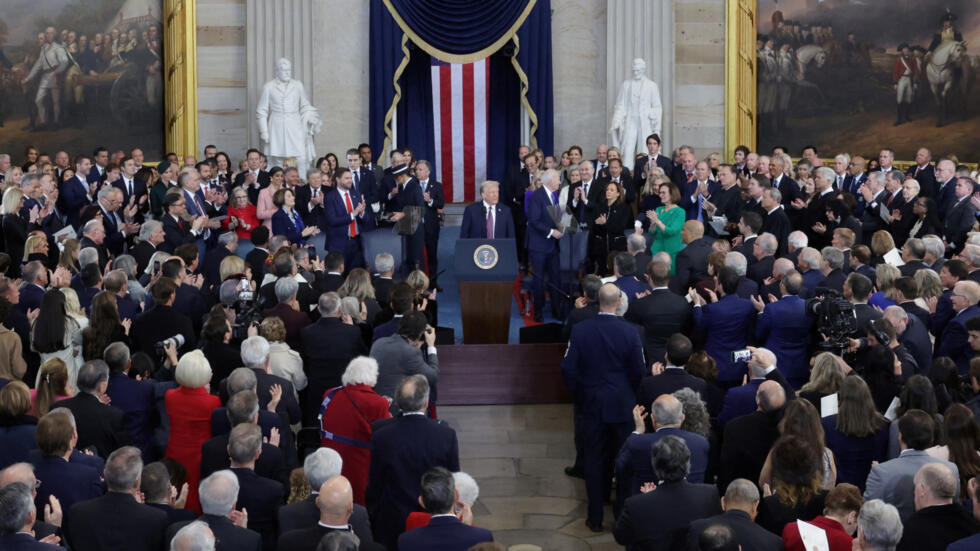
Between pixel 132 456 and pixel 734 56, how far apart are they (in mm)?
15127

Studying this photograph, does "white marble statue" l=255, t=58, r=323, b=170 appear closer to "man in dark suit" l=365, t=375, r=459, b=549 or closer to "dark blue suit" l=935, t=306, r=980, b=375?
"dark blue suit" l=935, t=306, r=980, b=375

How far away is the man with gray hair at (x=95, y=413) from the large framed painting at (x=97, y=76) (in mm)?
12381

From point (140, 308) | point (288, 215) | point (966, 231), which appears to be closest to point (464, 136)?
point (288, 215)

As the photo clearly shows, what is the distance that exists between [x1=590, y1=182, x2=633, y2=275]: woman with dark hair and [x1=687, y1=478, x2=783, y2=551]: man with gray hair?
861 cm

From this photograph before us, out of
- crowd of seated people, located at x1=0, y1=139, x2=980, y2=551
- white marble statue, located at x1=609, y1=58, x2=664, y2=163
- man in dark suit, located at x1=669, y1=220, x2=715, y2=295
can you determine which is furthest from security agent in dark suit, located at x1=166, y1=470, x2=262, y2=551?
white marble statue, located at x1=609, y1=58, x2=664, y2=163

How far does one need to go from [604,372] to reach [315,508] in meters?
3.13

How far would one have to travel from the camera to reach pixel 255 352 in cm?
764

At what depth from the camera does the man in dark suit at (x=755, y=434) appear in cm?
697

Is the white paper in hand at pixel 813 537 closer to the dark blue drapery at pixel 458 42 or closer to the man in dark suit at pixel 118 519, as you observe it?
the man in dark suit at pixel 118 519

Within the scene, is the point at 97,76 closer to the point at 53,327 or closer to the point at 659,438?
the point at 53,327

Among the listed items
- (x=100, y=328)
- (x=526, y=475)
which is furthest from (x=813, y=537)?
(x=100, y=328)

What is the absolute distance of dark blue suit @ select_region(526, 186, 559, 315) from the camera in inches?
551

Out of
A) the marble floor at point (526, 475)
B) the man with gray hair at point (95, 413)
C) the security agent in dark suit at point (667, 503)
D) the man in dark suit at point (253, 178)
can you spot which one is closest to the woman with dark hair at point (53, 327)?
the man with gray hair at point (95, 413)

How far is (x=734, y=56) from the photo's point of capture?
63.1 feet
